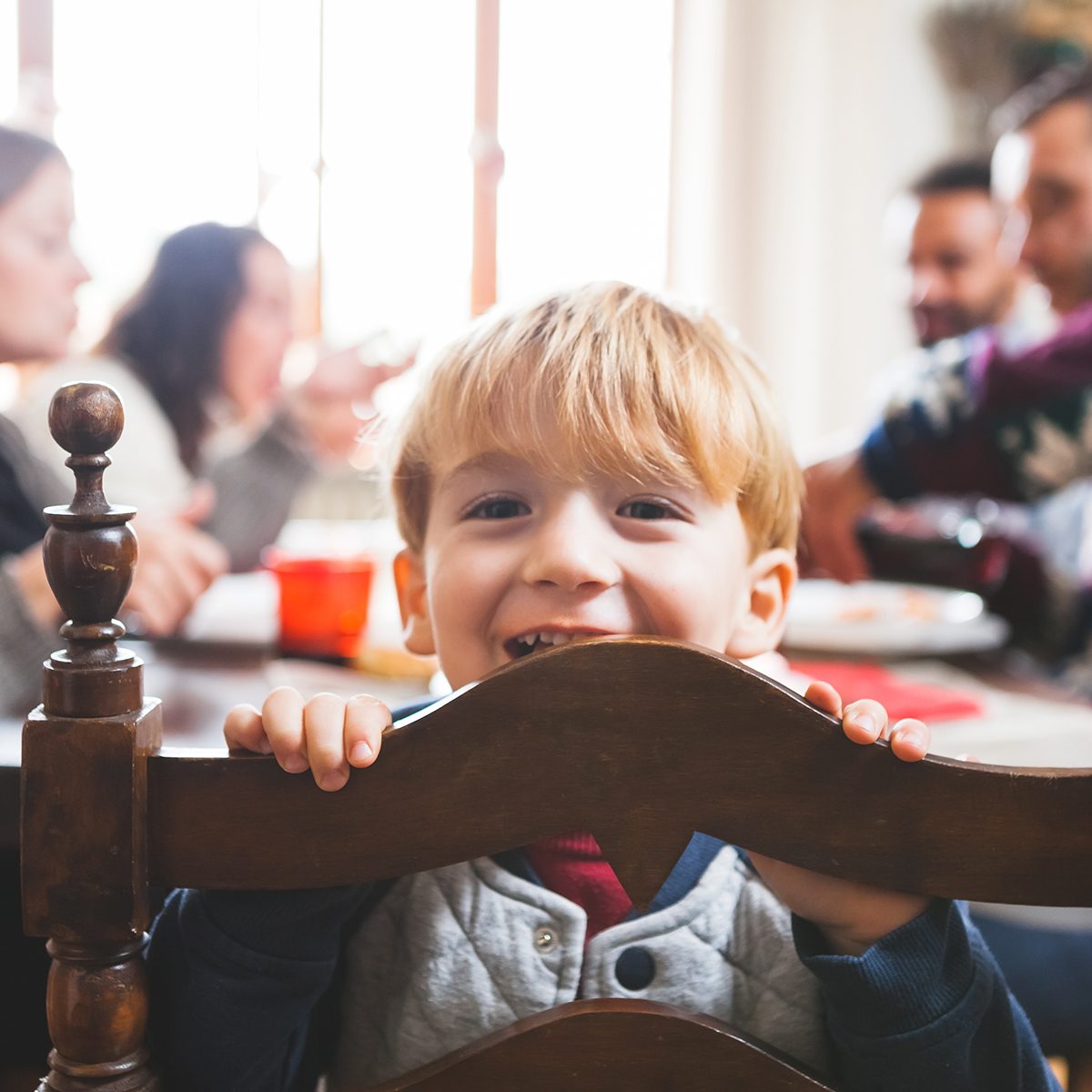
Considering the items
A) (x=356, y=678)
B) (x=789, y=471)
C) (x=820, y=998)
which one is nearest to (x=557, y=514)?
(x=789, y=471)

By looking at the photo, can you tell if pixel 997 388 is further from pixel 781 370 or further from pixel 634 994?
pixel 781 370

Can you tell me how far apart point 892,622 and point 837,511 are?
0.19 metres

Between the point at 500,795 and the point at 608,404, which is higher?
the point at 608,404

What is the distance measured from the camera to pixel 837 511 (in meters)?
1.40

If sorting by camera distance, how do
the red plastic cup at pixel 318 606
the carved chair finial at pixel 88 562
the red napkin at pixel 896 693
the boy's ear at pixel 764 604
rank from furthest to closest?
the red plastic cup at pixel 318 606 → the red napkin at pixel 896 693 → the boy's ear at pixel 764 604 → the carved chair finial at pixel 88 562

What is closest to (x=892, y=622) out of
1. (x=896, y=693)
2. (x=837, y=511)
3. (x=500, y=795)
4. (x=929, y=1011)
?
(x=837, y=511)

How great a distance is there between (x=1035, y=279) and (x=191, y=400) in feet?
4.61

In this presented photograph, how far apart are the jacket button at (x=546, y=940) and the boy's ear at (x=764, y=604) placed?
20cm

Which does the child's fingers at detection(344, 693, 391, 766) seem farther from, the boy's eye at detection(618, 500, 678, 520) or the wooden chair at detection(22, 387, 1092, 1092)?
the boy's eye at detection(618, 500, 678, 520)

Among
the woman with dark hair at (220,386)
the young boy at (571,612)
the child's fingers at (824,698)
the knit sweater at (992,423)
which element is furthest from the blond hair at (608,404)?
the woman with dark hair at (220,386)

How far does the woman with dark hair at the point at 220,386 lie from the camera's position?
1.84 m

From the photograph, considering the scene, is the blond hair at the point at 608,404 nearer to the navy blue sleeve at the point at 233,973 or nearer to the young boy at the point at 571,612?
the young boy at the point at 571,612

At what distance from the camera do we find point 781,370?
3.33 m

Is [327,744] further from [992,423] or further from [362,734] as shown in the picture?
[992,423]
